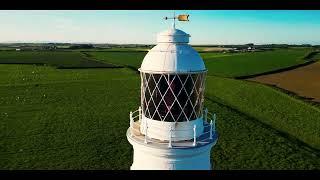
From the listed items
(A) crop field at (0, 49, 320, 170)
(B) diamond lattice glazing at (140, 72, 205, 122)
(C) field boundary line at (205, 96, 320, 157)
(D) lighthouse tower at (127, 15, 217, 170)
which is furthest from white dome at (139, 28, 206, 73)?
(C) field boundary line at (205, 96, 320, 157)

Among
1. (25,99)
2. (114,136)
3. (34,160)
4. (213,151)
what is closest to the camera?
(34,160)

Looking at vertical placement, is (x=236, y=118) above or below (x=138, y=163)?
below

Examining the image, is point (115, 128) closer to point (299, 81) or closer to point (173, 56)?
point (173, 56)

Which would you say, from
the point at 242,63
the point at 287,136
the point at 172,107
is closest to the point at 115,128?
the point at 287,136

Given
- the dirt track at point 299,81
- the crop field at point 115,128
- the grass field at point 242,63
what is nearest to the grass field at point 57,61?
the grass field at point 242,63

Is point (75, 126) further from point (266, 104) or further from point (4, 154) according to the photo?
point (266, 104)

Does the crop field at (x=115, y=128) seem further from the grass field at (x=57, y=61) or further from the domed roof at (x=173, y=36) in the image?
the grass field at (x=57, y=61)
